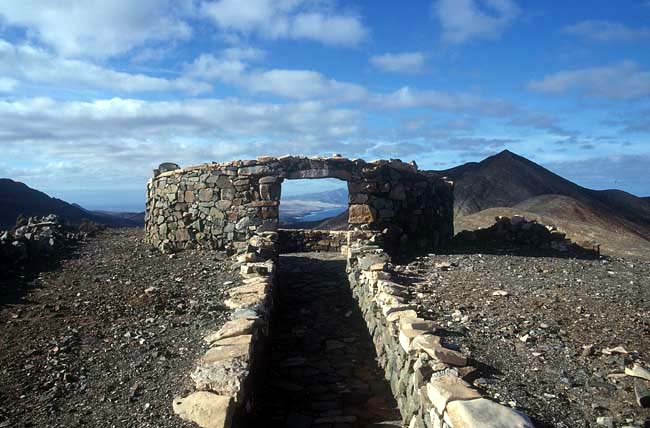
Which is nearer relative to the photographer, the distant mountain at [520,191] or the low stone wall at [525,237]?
the low stone wall at [525,237]

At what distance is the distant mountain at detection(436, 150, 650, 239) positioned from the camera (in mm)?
27458

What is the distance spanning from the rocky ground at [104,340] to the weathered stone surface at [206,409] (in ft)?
0.36

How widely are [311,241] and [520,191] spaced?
18.6 metres

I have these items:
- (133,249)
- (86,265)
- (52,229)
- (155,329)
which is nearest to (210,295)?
(155,329)

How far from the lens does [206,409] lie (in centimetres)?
377

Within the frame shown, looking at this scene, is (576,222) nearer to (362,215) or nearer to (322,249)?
(322,249)

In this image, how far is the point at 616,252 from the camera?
15.5 meters

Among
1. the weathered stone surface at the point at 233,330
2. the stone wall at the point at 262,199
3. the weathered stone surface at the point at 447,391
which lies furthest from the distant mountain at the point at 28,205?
the weathered stone surface at the point at 447,391

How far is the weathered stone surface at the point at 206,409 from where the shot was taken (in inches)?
143

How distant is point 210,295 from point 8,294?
363cm

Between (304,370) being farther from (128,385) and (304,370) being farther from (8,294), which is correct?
(8,294)

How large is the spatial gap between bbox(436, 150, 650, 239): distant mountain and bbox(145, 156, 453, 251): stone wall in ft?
48.7

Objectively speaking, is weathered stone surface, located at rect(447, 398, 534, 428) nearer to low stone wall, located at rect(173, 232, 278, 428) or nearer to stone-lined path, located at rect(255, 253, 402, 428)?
low stone wall, located at rect(173, 232, 278, 428)

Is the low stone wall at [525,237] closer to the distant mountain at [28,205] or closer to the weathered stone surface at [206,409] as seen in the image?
the weathered stone surface at [206,409]
